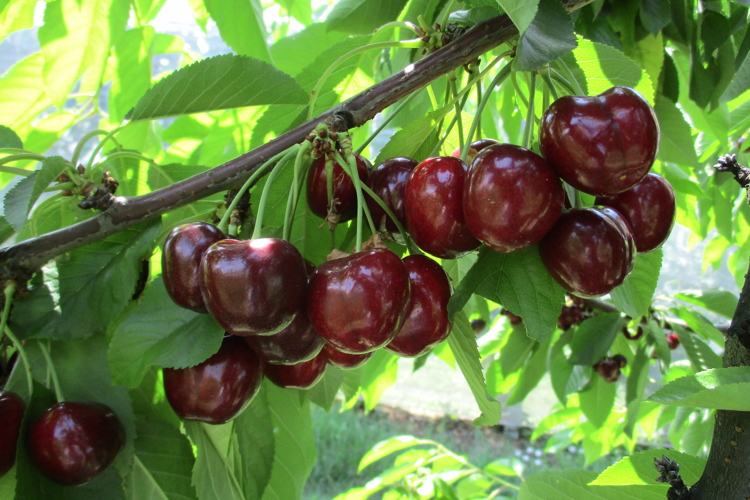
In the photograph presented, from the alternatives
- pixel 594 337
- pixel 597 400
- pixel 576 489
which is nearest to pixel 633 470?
pixel 576 489

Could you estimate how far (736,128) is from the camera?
5.97 feet

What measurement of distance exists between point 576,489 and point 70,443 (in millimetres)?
884

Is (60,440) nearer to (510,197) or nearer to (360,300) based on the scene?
(360,300)

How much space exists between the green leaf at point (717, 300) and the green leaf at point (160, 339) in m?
2.01

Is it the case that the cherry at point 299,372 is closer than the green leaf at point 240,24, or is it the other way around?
the cherry at point 299,372

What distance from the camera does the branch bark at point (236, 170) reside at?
3.17 ft

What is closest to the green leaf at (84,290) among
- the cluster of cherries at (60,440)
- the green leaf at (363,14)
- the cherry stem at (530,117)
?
the cluster of cherries at (60,440)

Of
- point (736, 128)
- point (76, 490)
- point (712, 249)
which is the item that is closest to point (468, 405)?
point (712, 249)

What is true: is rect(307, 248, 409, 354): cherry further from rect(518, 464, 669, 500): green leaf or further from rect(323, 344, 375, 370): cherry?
rect(518, 464, 669, 500): green leaf

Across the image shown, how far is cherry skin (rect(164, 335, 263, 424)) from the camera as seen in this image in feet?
2.85

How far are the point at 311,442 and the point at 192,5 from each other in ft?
4.83

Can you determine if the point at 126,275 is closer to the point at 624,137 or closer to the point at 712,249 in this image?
the point at 624,137

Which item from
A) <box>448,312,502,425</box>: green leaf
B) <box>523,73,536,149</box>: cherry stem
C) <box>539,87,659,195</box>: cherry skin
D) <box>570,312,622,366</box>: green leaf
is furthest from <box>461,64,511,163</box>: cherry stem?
<box>570,312,622,366</box>: green leaf

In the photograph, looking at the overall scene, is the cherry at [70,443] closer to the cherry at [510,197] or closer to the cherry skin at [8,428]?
the cherry skin at [8,428]
